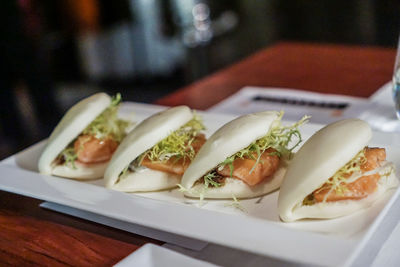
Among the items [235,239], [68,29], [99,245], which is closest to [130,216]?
[99,245]

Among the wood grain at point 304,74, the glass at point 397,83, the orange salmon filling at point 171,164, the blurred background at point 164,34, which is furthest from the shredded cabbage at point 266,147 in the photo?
the blurred background at point 164,34

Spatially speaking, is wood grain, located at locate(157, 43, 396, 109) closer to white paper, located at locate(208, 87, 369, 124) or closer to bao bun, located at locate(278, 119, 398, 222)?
white paper, located at locate(208, 87, 369, 124)

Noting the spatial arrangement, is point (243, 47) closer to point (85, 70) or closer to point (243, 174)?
point (85, 70)

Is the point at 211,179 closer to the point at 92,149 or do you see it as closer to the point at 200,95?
the point at 92,149

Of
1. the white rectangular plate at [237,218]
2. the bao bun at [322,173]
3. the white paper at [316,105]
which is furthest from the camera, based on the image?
the white paper at [316,105]

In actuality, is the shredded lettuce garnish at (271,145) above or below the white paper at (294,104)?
above

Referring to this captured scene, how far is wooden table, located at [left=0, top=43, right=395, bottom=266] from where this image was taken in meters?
1.28

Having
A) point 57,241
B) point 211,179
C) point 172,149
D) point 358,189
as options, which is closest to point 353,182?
point 358,189

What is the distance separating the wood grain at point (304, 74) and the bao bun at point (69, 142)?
0.58 meters

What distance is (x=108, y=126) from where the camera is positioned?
1759mm

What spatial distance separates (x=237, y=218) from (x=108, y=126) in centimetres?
72

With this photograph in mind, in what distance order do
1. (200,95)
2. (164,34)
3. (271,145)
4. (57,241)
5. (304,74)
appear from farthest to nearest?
(164,34)
(304,74)
(200,95)
(271,145)
(57,241)

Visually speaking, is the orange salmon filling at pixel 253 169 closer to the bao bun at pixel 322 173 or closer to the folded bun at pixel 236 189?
the folded bun at pixel 236 189

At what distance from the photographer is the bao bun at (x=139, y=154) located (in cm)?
149
